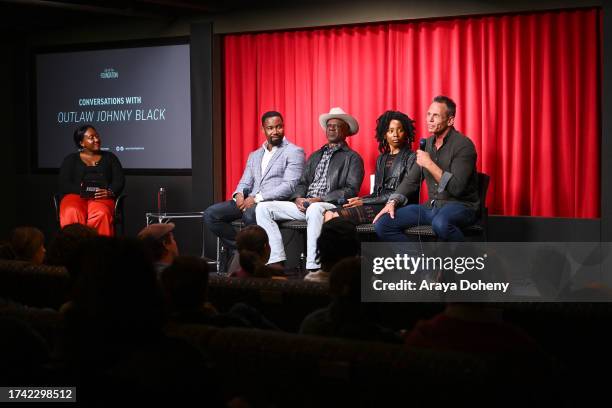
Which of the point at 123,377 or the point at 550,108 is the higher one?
the point at 550,108

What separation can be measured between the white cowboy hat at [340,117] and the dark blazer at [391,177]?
20.6 inches

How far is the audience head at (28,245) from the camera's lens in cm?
385

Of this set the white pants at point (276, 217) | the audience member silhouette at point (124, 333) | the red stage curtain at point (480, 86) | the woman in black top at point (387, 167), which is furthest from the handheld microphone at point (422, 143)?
the audience member silhouette at point (124, 333)

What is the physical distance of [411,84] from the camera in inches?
288

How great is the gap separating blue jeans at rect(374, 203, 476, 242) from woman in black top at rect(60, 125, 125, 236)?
266cm

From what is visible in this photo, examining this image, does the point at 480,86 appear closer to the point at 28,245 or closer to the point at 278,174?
the point at 278,174

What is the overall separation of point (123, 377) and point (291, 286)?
1.40 m

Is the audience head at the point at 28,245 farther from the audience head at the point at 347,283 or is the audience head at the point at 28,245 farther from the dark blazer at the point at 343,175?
the dark blazer at the point at 343,175

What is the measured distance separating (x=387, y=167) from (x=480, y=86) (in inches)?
44.6

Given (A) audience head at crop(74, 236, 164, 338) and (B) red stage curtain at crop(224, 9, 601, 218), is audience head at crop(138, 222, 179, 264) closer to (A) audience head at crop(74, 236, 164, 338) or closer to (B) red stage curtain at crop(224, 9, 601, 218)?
(A) audience head at crop(74, 236, 164, 338)

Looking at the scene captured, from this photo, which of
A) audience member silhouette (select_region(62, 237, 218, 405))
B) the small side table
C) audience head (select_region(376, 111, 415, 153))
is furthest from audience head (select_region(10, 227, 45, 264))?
the small side table

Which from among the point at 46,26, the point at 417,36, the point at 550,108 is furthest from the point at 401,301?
the point at 46,26

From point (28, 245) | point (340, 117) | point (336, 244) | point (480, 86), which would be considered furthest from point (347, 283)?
point (480, 86)

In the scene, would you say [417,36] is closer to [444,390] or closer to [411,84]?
[411,84]
